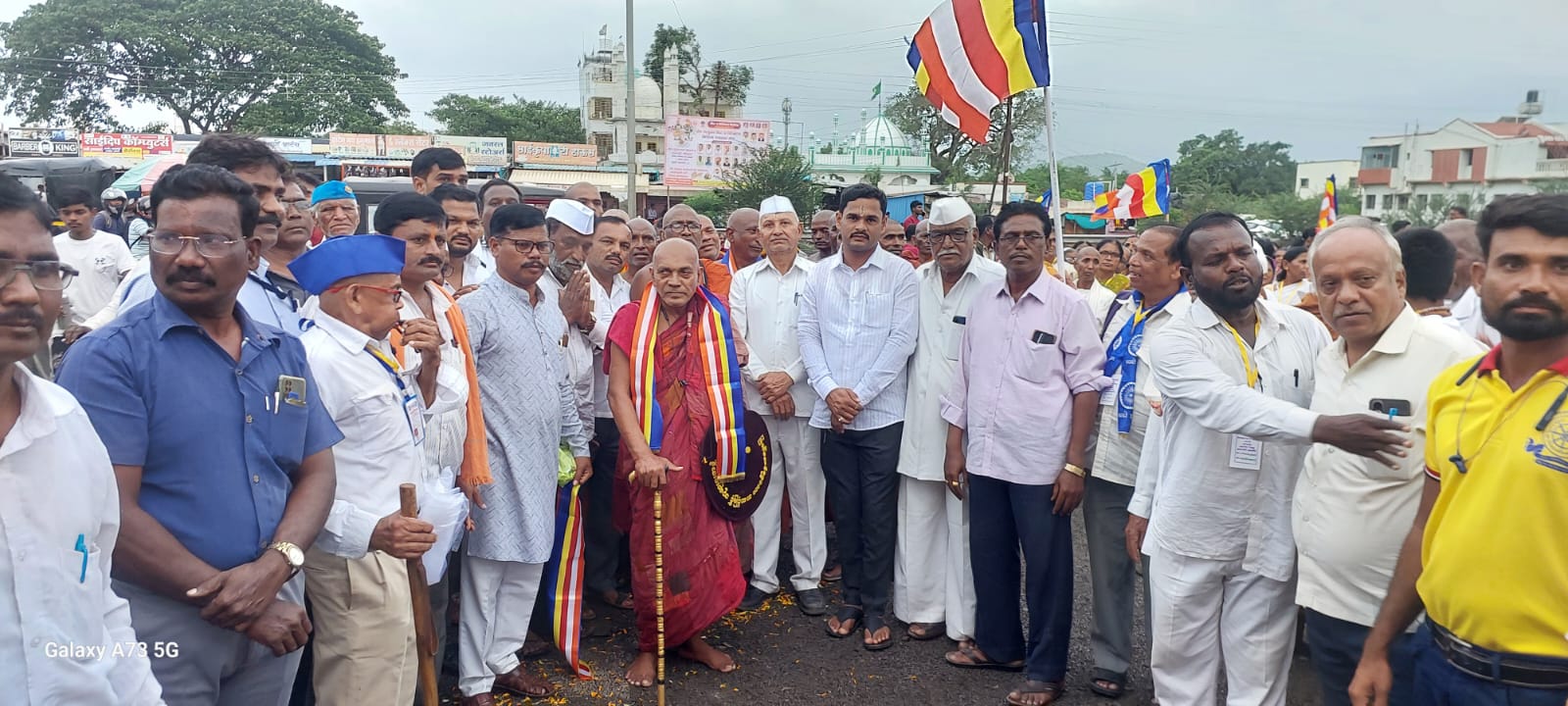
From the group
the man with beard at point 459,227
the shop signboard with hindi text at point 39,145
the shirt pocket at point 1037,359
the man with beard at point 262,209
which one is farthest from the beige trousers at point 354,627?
the shop signboard with hindi text at point 39,145

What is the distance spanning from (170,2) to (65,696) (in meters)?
49.6

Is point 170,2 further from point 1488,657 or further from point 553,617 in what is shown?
point 1488,657

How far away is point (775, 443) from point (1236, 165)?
242 feet

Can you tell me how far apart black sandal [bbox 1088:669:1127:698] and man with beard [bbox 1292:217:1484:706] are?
4.44 ft

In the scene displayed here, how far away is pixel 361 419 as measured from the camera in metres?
2.67

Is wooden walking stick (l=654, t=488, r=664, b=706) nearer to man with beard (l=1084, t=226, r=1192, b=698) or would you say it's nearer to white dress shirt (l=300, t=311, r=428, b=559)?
white dress shirt (l=300, t=311, r=428, b=559)

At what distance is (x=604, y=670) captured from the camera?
4.25m

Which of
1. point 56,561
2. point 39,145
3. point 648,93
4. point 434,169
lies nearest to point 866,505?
point 434,169

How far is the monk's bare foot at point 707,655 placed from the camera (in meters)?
4.23

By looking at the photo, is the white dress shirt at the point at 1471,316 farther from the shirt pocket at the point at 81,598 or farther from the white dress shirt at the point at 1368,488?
the shirt pocket at the point at 81,598

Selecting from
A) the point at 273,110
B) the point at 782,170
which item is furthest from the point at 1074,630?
the point at 273,110

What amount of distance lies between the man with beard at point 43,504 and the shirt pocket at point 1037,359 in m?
3.33

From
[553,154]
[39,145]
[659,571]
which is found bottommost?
[659,571]

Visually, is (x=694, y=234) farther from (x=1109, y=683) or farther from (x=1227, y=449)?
(x=1227, y=449)
